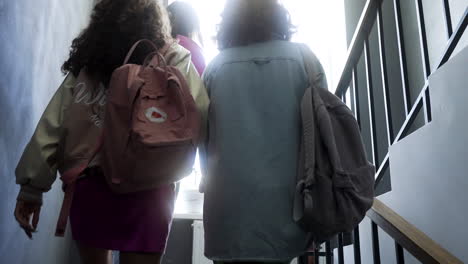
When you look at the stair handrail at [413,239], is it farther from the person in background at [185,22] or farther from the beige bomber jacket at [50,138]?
the person in background at [185,22]

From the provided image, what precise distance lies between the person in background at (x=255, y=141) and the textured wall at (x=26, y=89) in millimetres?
768

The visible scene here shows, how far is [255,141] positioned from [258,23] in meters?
0.40

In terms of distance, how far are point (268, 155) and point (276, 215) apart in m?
0.15

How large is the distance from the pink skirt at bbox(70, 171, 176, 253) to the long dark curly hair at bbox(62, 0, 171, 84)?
0.35 m

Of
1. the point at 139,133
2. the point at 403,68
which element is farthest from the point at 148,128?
the point at 403,68

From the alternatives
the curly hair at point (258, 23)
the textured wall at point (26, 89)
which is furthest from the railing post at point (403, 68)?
the textured wall at point (26, 89)

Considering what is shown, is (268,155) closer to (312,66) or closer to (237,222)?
(237,222)

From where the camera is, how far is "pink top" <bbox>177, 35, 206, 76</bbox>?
5.18ft

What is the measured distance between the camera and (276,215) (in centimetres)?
105

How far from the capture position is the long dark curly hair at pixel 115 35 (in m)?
1.26

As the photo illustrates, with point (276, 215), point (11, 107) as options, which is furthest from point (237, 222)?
point (11, 107)

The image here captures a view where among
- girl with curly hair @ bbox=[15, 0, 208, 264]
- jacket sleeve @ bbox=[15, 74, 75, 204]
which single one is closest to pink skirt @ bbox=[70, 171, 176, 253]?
girl with curly hair @ bbox=[15, 0, 208, 264]

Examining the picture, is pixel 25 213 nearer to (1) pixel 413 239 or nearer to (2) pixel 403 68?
(1) pixel 413 239

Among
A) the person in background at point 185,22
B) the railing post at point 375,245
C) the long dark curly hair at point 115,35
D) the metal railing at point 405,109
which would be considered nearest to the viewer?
the metal railing at point 405,109
